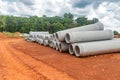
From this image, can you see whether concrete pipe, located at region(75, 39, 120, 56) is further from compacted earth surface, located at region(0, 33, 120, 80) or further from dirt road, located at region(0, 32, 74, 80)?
dirt road, located at region(0, 32, 74, 80)

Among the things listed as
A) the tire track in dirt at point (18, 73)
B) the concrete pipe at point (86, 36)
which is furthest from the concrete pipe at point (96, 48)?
the tire track in dirt at point (18, 73)

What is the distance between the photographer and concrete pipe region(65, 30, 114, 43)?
1599 cm

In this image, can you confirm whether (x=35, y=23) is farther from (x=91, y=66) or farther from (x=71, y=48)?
(x=91, y=66)

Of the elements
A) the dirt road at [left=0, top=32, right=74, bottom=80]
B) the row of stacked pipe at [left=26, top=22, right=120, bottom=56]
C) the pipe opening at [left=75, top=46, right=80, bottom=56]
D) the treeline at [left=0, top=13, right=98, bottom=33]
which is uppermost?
the treeline at [left=0, top=13, right=98, bottom=33]

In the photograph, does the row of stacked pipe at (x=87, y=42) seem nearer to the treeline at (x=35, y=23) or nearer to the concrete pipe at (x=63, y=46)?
the concrete pipe at (x=63, y=46)

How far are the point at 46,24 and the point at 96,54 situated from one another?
184ft

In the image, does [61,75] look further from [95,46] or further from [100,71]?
[95,46]

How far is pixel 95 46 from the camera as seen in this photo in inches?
589

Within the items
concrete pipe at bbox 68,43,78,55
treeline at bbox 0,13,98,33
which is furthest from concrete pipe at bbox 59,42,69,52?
treeline at bbox 0,13,98,33

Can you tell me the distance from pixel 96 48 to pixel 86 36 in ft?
5.61

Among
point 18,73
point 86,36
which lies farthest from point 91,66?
point 86,36

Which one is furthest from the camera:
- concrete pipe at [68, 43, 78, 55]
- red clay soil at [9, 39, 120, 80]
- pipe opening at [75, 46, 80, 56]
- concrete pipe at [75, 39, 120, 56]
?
concrete pipe at [68, 43, 78, 55]

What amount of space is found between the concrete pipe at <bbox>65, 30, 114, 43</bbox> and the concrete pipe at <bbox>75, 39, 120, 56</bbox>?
0.80 metres

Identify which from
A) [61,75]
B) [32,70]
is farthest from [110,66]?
[32,70]
